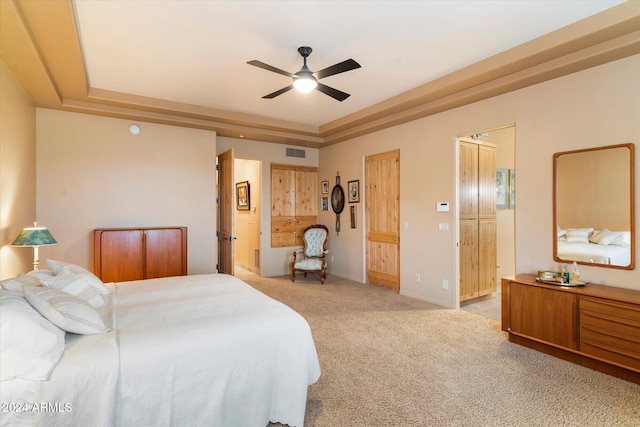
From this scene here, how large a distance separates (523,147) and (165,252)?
4.88 metres

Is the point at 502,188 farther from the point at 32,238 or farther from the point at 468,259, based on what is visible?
the point at 32,238

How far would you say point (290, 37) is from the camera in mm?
2973

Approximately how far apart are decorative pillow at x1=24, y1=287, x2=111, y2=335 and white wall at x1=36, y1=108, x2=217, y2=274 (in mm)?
3214

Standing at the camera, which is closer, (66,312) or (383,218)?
(66,312)

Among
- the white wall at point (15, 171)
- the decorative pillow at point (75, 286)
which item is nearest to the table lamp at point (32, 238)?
the white wall at point (15, 171)

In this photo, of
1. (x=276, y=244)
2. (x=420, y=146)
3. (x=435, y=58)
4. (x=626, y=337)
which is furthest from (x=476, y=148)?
(x=276, y=244)

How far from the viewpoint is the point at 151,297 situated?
2.63 metres

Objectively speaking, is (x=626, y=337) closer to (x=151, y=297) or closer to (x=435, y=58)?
(x=435, y=58)

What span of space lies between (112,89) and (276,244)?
3.86 metres

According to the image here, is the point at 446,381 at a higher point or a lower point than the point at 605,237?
lower

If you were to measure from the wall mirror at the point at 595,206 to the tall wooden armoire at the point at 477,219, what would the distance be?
1.40 metres

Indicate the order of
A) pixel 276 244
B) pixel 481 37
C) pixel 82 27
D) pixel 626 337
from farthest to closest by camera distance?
pixel 276 244, pixel 481 37, pixel 82 27, pixel 626 337

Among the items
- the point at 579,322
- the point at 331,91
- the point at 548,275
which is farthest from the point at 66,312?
the point at 548,275

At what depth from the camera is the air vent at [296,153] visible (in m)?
6.88
